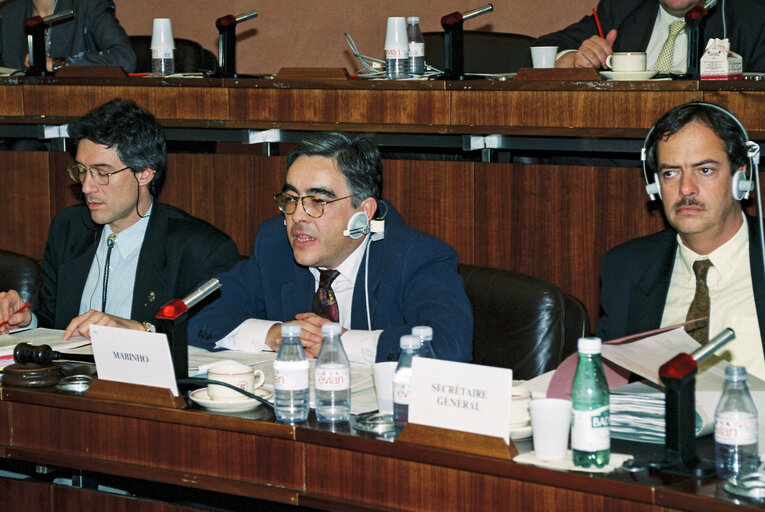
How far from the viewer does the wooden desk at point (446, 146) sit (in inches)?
111

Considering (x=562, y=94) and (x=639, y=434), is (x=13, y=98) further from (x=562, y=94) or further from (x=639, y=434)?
(x=639, y=434)

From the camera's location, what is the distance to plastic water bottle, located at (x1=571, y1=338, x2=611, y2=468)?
1381 mm

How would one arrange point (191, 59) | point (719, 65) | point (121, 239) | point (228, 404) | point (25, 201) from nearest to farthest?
1. point (228, 404)
2. point (719, 65)
3. point (121, 239)
4. point (25, 201)
5. point (191, 59)

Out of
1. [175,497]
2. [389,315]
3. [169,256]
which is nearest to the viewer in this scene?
[175,497]

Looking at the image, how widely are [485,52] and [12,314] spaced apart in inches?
88.0

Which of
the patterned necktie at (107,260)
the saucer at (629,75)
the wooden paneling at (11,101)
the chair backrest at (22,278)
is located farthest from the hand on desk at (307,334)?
the wooden paneling at (11,101)

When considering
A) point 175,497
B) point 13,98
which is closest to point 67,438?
point 175,497

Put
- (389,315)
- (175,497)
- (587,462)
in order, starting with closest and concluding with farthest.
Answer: (587,462)
(175,497)
(389,315)

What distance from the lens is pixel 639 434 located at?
59.8 inches

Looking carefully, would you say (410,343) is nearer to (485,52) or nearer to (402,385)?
(402,385)

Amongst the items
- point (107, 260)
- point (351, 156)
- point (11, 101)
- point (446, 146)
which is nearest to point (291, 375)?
point (351, 156)

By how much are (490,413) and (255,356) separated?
899mm

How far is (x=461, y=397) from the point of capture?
1.46m

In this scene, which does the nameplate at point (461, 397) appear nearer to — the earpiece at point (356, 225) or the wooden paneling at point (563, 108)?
the earpiece at point (356, 225)
